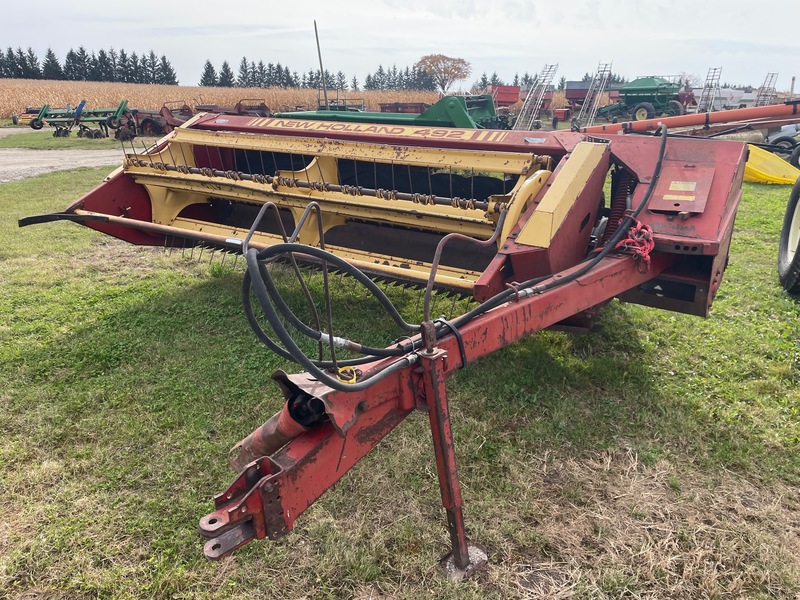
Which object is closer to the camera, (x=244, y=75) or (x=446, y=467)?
(x=446, y=467)

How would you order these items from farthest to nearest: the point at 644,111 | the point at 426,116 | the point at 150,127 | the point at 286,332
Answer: the point at 644,111, the point at 150,127, the point at 426,116, the point at 286,332

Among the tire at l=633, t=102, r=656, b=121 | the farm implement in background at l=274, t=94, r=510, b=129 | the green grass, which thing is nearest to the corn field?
the green grass

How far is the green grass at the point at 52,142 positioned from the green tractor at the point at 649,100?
62.0 ft

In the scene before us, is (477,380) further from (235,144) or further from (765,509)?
(235,144)

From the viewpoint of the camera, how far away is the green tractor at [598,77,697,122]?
2247cm

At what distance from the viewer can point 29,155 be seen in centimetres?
1509

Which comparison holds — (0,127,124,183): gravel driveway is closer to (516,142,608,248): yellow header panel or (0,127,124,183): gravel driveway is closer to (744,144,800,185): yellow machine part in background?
(516,142,608,248): yellow header panel

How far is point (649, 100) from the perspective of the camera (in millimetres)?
23141

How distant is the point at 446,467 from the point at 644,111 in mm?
23830

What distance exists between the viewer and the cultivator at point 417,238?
1.74 metres

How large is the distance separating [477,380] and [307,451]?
6.30 feet

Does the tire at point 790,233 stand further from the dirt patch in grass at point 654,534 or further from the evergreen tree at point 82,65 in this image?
the evergreen tree at point 82,65

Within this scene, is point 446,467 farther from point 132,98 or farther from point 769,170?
point 132,98

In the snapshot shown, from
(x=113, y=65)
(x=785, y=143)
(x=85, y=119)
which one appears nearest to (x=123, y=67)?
(x=113, y=65)
